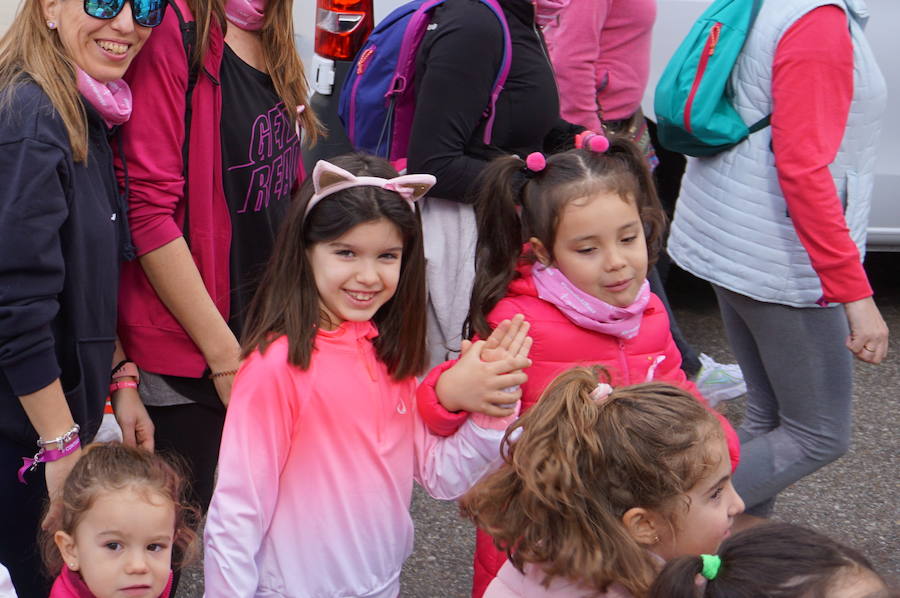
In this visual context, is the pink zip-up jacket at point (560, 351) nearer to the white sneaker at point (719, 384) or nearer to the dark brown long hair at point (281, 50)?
the dark brown long hair at point (281, 50)

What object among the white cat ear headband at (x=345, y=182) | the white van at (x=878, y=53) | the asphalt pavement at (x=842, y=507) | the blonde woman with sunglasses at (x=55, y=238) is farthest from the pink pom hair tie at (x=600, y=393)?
the white van at (x=878, y=53)

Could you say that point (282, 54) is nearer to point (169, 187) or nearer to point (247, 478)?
point (169, 187)

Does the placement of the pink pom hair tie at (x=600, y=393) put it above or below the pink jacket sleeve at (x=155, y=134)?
below

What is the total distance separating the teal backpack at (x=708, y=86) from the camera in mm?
2947

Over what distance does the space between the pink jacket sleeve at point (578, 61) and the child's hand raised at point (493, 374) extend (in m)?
2.04

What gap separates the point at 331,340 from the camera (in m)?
2.32

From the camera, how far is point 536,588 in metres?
2.04

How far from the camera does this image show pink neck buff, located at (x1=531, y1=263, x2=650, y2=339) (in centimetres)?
252

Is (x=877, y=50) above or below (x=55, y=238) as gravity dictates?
below

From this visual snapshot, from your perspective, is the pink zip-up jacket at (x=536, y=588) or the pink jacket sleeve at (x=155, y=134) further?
the pink jacket sleeve at (x=155, y=134)

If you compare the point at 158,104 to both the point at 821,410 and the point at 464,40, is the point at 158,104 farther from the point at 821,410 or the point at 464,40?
the point at 821,410

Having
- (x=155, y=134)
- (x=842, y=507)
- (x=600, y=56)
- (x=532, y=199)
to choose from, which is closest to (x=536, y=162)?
(x=532, y=199)

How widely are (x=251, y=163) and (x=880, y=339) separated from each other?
158 cm

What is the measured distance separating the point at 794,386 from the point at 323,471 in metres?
1.42
